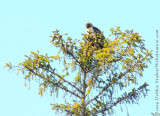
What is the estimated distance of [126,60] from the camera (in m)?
13.5

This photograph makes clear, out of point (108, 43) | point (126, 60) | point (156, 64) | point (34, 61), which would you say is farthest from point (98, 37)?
point (156, 64)

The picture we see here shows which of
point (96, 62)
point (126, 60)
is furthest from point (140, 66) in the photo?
point (96, 62)

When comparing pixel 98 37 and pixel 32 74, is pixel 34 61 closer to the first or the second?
pixel 32 74

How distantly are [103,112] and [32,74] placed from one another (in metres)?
3.46

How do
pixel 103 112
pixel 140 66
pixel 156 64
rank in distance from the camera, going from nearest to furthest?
pixel 140 66, pixel 103 112, pixel 156 64

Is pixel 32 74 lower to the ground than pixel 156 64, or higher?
lower

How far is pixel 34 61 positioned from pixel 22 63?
1.68 feet

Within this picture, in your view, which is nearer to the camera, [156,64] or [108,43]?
[108,43]

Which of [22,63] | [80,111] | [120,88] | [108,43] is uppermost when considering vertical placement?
[108,43]

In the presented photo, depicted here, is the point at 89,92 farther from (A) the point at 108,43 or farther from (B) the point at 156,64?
(B) the point at 156,64

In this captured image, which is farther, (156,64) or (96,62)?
(156,64)

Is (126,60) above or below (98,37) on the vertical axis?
below

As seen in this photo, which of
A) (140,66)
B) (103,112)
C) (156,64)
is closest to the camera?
(140,66)

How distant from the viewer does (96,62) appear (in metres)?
14.4
